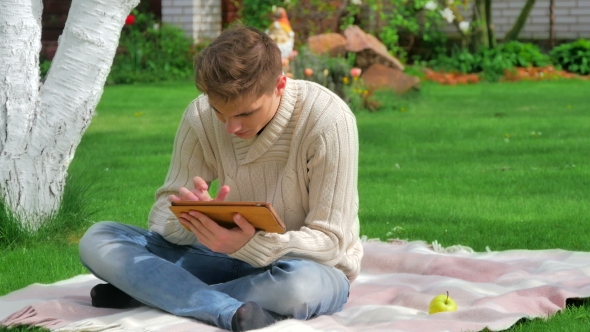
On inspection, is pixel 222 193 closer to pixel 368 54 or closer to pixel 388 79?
pixel 388 79

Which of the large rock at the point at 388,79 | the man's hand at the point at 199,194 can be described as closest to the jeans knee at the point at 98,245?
the man's hand at the point at 199,194

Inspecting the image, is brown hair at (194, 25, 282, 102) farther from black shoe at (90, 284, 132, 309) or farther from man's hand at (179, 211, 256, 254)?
black shoe at (90, 284, 132, 309)

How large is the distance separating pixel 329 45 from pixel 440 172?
5081 millimetres

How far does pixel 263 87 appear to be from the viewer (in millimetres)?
3398

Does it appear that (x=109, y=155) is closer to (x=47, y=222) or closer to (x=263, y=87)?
(x=47, y=222)

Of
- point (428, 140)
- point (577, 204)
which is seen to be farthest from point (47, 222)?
point (428, 140)

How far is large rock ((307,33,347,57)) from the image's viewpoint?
481 inches

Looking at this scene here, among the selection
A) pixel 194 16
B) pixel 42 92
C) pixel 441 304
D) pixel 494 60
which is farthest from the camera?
pixel 194 16

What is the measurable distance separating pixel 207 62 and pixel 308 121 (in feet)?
1.65

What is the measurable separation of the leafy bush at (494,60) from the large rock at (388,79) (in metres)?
3.53

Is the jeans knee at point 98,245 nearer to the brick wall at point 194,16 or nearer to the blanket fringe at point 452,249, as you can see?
the blanket fringe at point 452,249

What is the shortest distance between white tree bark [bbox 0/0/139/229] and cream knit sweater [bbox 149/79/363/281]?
4.77 feet

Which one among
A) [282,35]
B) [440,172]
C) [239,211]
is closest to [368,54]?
[282,35]

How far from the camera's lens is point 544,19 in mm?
18094
